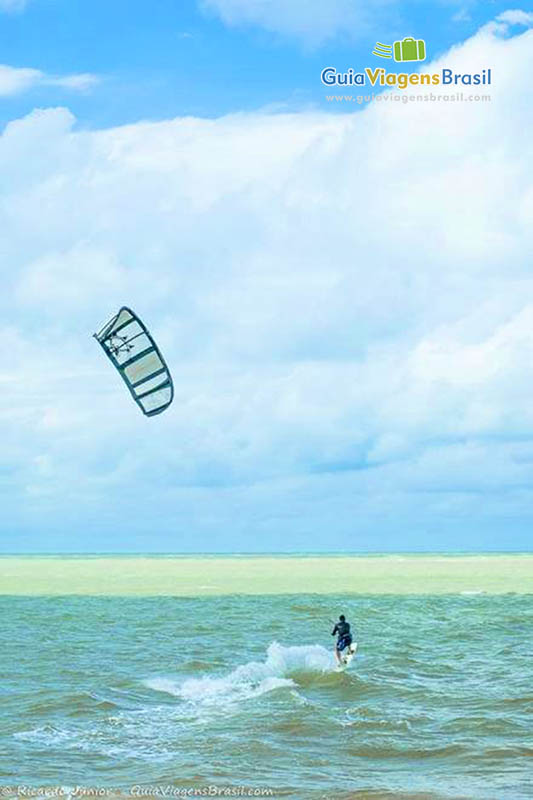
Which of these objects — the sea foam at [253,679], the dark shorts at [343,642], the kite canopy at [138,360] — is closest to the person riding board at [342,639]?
the dark shorts at [343,642]

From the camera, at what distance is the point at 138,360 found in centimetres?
1617

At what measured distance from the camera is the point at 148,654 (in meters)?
28.4

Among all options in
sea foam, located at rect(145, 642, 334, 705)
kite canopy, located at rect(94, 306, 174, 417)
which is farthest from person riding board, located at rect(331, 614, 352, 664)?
kite canopy, located at rect(94, 306, 174, 417)

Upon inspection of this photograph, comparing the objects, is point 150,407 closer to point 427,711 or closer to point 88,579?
point 427,711

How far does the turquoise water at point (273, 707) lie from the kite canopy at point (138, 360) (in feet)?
18.3

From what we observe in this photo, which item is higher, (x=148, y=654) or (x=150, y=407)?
(x=150, y=407)

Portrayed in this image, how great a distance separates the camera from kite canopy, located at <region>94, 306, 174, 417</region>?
615 inches

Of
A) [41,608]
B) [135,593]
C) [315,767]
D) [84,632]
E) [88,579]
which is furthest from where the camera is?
[88,579]

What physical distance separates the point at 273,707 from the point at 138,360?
8.18 meters

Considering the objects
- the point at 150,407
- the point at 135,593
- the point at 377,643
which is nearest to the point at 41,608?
the point at 135,593

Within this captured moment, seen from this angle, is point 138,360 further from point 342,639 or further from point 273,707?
point 342,639

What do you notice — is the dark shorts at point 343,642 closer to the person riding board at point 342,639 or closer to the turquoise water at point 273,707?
the person riding board at point 342,639

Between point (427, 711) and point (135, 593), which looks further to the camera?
point (135, 593)

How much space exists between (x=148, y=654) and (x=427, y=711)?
1096 centimetres
